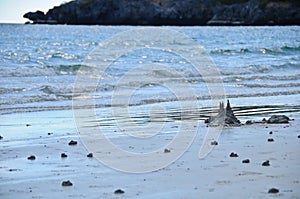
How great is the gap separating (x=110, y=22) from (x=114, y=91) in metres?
149

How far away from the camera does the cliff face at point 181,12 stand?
167 m

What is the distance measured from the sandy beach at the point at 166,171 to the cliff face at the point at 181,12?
153895 mm

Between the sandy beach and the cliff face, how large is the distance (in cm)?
15390

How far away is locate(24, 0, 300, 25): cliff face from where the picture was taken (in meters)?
167

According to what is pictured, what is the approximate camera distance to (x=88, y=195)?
9227mm

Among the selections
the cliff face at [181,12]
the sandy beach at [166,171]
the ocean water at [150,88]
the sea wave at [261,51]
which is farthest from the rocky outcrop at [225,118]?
the cliff face at [181,12]

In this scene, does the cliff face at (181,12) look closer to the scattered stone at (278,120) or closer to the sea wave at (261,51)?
the sea wave at (261,51)

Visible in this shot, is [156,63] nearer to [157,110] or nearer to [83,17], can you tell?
[157,110]

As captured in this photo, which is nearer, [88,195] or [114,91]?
[88,195]

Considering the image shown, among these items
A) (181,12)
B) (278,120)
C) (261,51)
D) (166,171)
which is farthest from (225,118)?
(181,12)

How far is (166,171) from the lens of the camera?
10.7 m

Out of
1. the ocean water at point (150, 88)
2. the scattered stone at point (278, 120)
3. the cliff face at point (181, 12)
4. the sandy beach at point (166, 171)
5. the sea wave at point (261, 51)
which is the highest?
the cliff face at point (181, 12)

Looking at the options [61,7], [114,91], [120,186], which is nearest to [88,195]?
[120,186]

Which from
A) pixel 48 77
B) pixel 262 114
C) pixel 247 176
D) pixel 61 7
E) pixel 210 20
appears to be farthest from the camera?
pixel 61 7
